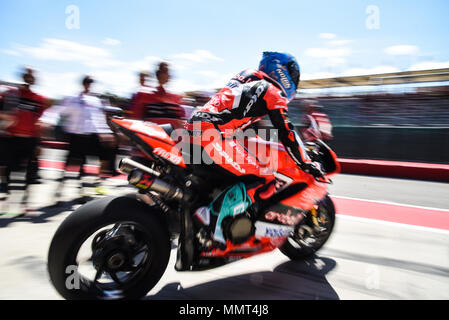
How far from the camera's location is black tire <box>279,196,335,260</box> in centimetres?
287

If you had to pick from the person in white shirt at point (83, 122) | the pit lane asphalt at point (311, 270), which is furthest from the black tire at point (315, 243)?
the person in white shirt at point (83, 122)

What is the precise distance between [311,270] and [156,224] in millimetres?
1471

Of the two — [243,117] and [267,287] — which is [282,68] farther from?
[267,287]

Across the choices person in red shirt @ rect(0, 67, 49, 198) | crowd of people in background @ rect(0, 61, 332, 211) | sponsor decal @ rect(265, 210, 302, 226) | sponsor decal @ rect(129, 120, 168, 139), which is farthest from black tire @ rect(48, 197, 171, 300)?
person in red shirt @ rect(0, 67, 49, 198)

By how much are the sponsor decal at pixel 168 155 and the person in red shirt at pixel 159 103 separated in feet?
7.40

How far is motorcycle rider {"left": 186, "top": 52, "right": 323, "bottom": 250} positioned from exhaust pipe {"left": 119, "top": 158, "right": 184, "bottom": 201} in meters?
0.21

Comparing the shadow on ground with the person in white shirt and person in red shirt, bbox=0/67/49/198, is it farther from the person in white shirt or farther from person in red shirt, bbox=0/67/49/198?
person in red shirt, bbox=0/67/49/198

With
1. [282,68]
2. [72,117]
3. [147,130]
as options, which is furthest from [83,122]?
[282,68]

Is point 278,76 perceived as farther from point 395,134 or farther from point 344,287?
point 395,134

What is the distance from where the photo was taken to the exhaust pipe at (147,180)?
199 cm

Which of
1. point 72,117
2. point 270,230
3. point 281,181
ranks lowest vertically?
point 270,230

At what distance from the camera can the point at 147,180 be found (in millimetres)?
2014

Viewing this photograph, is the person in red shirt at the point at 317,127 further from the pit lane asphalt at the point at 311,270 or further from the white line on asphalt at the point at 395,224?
the white line on asphalt at the point at 395,224
